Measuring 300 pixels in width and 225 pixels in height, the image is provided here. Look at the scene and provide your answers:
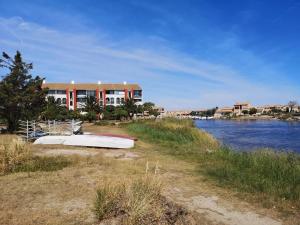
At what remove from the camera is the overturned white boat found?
1909 cm

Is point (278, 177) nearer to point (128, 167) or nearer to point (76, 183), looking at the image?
point (128, 167)

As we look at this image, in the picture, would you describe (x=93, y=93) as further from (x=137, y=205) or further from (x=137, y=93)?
(x=137, y=205)

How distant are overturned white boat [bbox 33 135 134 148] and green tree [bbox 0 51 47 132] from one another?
8.61 metres

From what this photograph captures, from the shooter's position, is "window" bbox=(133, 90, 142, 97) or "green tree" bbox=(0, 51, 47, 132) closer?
"green tree" bbox=(0, 51, 47, 132)

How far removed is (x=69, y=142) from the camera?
65.0ft

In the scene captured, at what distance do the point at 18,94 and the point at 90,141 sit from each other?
11.3 metres

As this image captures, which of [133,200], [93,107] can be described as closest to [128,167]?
[133,200]

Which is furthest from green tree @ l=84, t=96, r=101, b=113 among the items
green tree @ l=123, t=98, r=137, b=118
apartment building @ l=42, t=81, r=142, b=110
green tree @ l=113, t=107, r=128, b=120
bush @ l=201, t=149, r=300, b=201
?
bush @ l=201, t=149, r=300, b=201

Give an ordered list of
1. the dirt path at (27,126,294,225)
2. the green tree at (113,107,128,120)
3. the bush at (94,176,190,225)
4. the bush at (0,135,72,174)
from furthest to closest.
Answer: the green tree at (113,107,128,120) < the bush at (0,135,72,174) < the dirt path at (27,126,294,225) < the bush at (94,176,190,225)

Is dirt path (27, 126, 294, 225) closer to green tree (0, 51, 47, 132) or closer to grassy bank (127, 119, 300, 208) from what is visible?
grassy bank (127, 119, 300, 208)

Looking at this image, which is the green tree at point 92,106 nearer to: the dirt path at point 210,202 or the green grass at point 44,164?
the green grass at point 44,164

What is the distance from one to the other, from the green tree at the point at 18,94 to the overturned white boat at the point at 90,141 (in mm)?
8608

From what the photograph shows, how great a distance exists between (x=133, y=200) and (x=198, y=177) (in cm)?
569

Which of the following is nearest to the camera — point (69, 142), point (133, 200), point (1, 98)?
point (133, 200)
